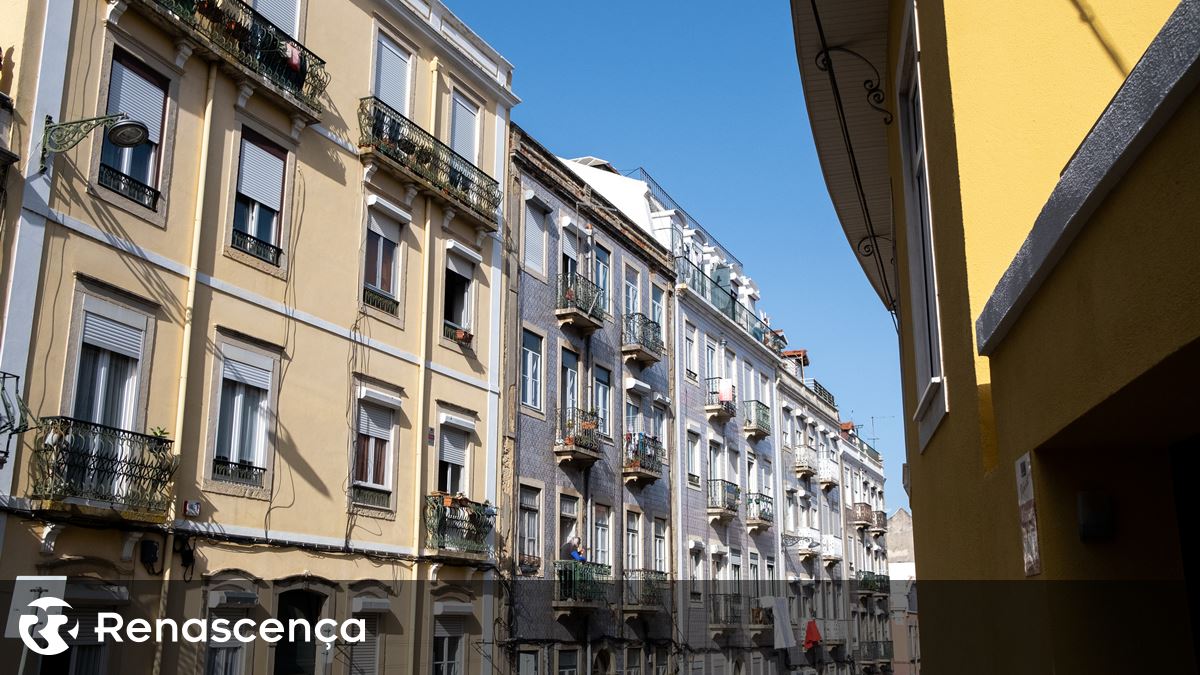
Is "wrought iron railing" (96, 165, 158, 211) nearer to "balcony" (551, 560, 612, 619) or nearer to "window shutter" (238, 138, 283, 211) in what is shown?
"window shutter" (238, 138, 283, 211)

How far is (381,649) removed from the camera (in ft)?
65.9

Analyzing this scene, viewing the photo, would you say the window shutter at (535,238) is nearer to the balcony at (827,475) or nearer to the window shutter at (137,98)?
the window shutter at (137,98)

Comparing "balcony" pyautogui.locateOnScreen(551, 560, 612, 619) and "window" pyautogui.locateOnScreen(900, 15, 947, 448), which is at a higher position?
"window" pyautogui.locateOnScreen(900, 15, 947, 448)

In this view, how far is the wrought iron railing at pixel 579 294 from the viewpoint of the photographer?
27.9 m

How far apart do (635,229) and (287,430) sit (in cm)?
1715

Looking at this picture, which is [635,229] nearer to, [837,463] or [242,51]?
[242,51]

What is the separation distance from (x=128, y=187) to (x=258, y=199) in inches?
105

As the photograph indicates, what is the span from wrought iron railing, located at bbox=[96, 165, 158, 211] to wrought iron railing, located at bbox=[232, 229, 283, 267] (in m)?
1.69

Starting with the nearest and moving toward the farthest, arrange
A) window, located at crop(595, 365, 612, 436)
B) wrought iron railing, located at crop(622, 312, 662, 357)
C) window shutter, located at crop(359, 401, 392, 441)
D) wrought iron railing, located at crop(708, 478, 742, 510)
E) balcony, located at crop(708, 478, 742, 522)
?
window shutter, located at crop(359, 401, 392, 441) → window, located at crop(595, 365, 612, 436) → wrought iron railing, located at crop(622, 312, 662, 357) → balcony, located at crop(708, 478, 742, 522) → wrought iron railing, located at crop(708, 478, 742, 510)

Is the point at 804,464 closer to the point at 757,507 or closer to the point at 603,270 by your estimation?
the point at 757,507

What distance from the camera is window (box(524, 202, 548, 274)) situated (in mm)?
26969

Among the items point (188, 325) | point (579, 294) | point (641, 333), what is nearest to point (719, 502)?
point (641, 333)

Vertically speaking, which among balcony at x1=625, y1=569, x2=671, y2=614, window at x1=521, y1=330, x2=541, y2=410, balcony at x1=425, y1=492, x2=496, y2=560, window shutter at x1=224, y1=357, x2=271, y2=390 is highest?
window at x1=521, y1=330, x2=541, y2=410

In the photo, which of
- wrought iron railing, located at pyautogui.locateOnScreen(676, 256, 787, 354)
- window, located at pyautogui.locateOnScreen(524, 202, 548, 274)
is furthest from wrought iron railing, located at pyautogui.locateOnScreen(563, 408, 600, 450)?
wrought iron railing, located at pyautogui.locateOnScreen(676, 256, 787, 354)
